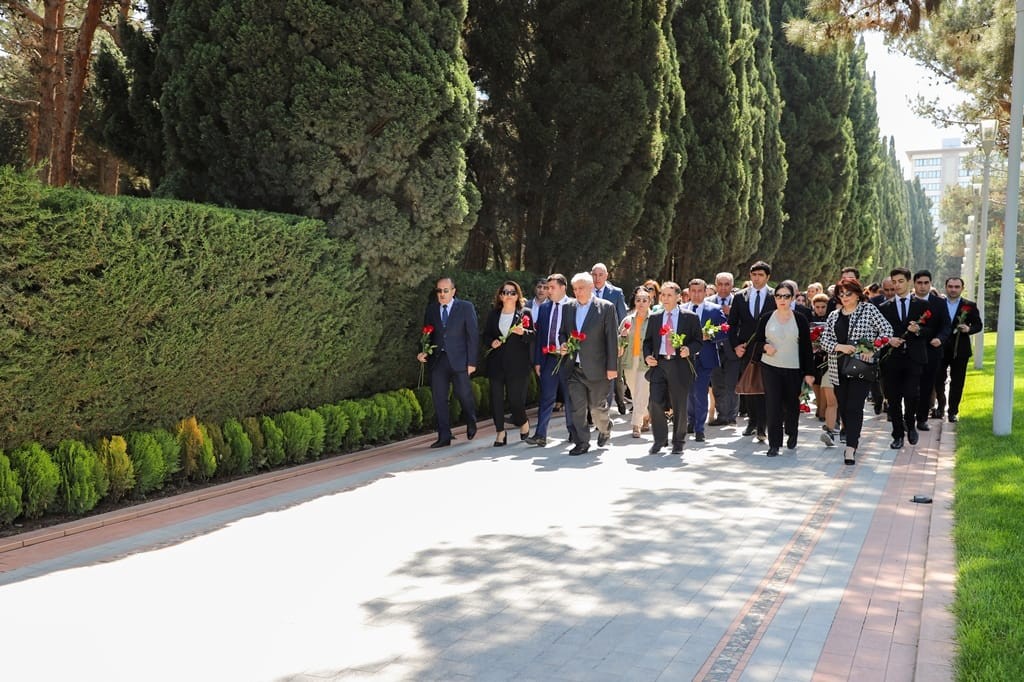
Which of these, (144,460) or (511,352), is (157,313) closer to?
(144,460)

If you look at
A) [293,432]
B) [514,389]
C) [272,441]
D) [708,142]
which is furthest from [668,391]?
[708,142]

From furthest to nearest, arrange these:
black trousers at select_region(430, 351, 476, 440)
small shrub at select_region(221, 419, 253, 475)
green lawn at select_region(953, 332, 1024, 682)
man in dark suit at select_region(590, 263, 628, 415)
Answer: man in dark suit at select_region(590, 263, 628, 415)
black trousers at select_region(430, 351, 476, 440)
small shrub at select_region(221, 419, 253, 475)
green lawn at select_region(953, 332, 1024, 682)

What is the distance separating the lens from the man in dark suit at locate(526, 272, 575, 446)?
480 inches

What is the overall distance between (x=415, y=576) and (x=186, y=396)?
3934 millimetres

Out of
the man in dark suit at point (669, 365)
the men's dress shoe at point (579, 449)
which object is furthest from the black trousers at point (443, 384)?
the man in dark suit at point (669, 365)

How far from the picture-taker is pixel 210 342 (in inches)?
373

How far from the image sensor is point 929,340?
13023 mm

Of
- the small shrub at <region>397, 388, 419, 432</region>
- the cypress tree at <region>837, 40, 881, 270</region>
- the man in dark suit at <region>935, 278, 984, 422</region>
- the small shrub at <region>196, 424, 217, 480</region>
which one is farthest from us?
the cypress tree at <region>837, 40, 881, 270</region>

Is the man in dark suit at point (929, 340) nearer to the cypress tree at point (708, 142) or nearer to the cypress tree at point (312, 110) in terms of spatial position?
the cypress tree at point (312, 110)

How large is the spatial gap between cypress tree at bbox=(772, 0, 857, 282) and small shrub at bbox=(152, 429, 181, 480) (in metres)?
32.6

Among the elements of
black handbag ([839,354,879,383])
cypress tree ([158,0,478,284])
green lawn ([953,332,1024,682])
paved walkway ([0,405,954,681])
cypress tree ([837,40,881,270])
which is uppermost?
cypress tree ([837,40,881,270])

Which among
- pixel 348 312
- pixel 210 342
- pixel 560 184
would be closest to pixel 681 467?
pixel 348 312

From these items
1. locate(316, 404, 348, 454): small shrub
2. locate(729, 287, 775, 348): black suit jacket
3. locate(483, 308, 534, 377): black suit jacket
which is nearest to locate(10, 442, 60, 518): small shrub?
locate(316, 404, 348, 454): small shrub

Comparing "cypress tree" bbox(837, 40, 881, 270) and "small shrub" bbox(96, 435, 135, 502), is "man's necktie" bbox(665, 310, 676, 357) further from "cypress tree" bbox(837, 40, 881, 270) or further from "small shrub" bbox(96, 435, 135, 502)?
"cypress tree" bbox(837, 40, 881, 270)
